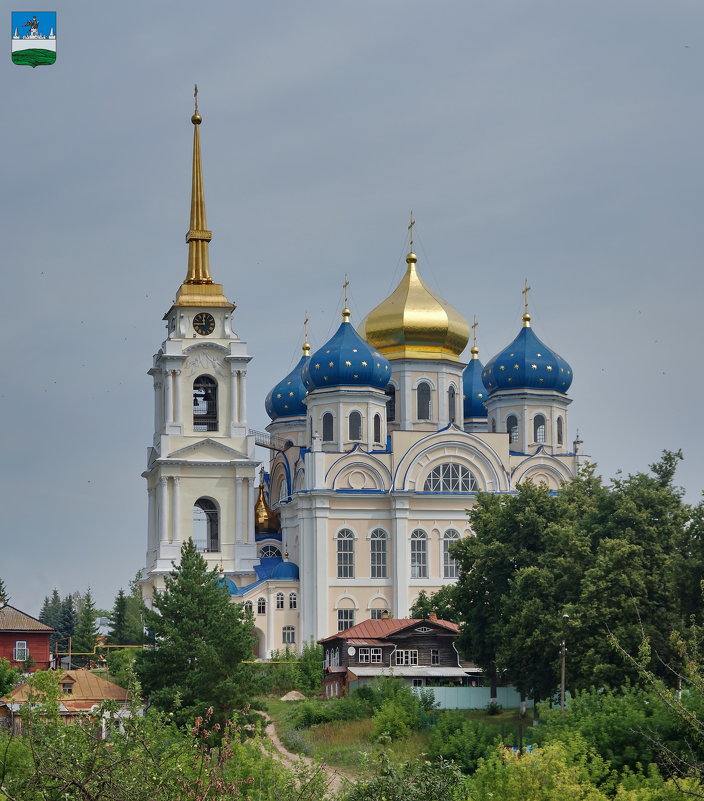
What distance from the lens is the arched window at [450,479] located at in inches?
2525

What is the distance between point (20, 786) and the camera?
18406 mm

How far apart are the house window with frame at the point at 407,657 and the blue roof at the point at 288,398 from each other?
2138 centimetres

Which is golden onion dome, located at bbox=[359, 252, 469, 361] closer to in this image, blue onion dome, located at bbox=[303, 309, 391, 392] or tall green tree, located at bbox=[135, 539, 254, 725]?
blue onion dome, located at bbox=[303, 309, 391, 392]

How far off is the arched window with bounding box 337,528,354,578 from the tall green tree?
17.0 m

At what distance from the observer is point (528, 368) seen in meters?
68.6

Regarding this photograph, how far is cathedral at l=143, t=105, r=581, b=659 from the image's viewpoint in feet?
206

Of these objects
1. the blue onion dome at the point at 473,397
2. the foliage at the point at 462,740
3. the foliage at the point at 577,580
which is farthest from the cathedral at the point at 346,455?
the foliage at the point at 462,740

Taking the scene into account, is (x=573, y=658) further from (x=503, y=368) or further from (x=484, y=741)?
(x=503, y=368)

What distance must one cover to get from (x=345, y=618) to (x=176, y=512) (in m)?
7.72

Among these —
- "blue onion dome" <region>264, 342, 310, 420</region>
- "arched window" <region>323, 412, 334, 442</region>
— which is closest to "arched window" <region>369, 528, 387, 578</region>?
"arched window" <region>323, 412, 334, 442</region>

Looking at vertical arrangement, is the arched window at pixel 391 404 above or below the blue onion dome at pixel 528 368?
below

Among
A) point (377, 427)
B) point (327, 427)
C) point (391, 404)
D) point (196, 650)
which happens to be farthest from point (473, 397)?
point (196, 650)

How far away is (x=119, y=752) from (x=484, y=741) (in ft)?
68.2

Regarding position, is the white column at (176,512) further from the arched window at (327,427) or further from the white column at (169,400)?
the arched window at (327,427)
